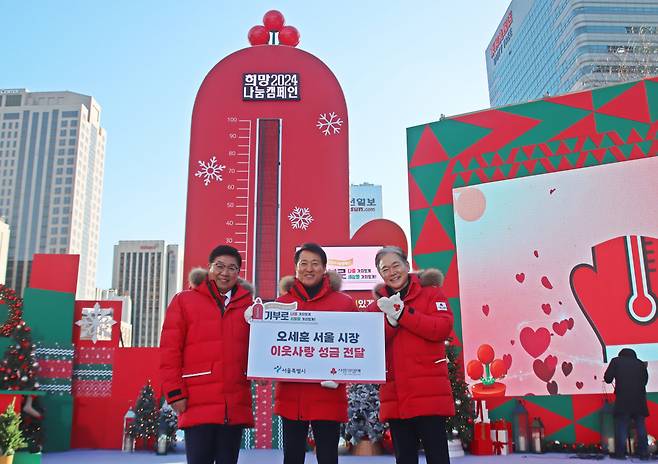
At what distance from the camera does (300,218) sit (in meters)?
9.44

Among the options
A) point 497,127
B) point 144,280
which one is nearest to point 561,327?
point 497,127

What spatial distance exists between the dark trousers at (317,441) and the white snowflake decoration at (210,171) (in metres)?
7.01

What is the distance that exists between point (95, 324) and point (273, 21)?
6007mm

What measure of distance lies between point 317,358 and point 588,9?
56662mm

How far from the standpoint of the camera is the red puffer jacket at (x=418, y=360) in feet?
9.32

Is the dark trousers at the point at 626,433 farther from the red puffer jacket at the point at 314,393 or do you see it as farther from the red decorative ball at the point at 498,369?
the red puffer jacket at the point at 314,393

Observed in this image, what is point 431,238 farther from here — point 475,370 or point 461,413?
point 461,413

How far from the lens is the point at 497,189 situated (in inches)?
300

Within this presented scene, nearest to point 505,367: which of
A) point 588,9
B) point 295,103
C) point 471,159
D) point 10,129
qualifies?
point 471,159

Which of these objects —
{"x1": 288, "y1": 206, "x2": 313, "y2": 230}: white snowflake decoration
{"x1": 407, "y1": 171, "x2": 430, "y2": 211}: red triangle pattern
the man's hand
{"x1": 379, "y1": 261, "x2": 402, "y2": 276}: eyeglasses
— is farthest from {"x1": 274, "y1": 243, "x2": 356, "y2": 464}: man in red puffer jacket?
{"x1": 288, "y1": 206, "x2": 313, "y2": 230}: white snowflake decoration

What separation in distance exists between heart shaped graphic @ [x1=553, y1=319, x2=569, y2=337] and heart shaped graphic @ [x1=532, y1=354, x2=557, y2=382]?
0.30 m

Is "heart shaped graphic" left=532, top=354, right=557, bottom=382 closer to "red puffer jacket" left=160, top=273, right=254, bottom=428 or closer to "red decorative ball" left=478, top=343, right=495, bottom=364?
"red decorative ball" left=478, top=343, right=495, bottom=364

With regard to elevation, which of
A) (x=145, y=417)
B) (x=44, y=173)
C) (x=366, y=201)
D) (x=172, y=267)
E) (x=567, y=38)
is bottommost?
A: (x=145, y=417)

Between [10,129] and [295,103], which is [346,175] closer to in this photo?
[295,103]
